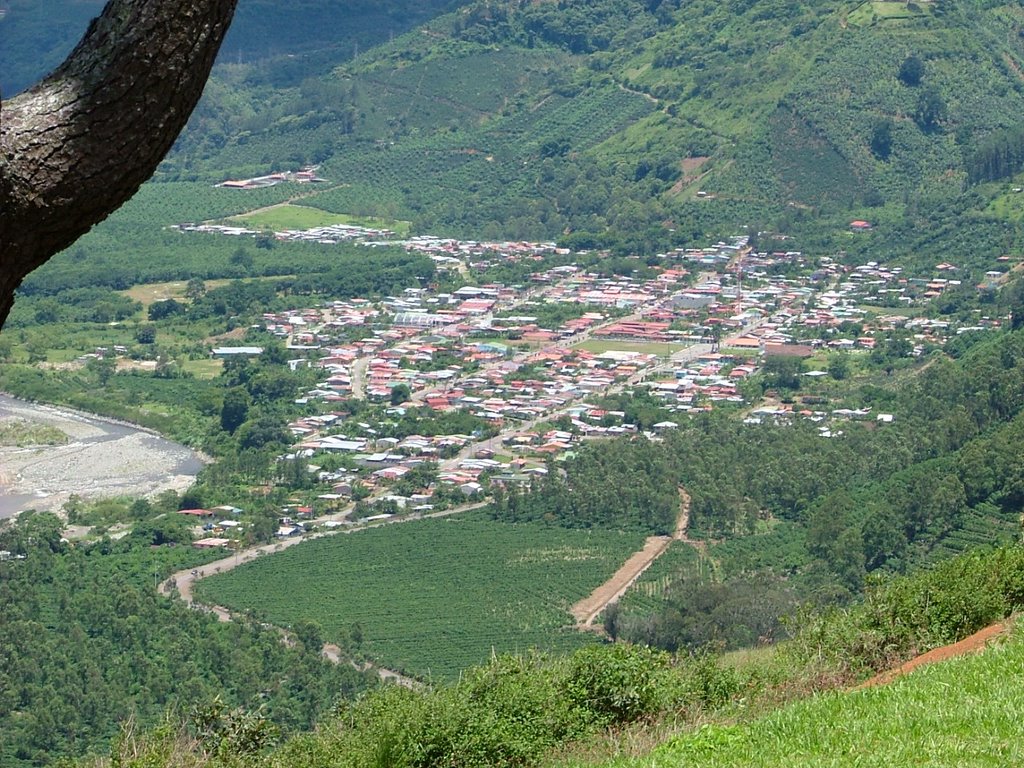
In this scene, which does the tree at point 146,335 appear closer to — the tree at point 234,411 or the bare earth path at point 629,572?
the tree at point 234,411

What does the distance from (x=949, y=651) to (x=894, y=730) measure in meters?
2.11

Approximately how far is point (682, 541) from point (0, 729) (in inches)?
384

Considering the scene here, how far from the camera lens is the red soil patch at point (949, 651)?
22.7 feet

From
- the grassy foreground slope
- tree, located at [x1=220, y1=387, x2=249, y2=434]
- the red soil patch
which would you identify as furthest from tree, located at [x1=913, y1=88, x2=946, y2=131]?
the grassy foreground slope

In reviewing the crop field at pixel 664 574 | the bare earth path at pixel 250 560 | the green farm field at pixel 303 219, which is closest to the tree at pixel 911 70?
the green farm field at pixel 303 219

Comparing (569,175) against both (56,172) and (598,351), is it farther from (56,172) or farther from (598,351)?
(56,172)

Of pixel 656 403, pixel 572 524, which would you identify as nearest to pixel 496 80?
pixel 656 403

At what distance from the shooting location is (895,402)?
3005 centimetres

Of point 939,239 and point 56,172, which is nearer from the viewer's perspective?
point 56,172

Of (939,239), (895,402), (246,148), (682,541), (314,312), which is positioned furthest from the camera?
(246,148)

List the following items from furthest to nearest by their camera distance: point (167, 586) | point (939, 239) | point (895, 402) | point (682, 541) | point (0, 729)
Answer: point (939, 239), point (895, 402), point (682, 541), point (167, 586), point (0, 729)

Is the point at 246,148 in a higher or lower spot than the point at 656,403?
higher

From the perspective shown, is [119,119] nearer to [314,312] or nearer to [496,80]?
[314,312]

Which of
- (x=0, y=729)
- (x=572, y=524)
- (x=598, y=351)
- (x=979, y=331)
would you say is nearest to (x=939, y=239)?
(x=979, y=331)
